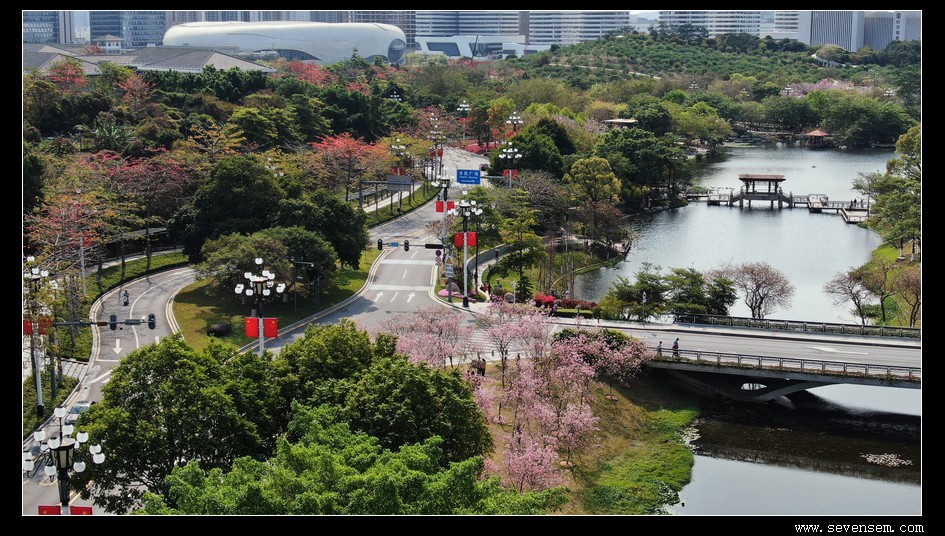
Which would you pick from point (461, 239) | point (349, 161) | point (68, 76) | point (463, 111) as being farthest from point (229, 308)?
point (463, 111)

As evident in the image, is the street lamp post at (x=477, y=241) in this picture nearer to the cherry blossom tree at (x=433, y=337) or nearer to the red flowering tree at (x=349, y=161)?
the cherry blossom tree at (x=433, y=337)

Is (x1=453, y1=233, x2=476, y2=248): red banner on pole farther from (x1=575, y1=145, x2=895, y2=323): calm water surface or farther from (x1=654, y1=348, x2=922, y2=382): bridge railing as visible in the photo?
(x1=654, y1=348, x2=922, y2=382): bridge railing

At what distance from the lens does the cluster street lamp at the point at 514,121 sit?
96250 millimetres

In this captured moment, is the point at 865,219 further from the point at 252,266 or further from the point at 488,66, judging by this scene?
the point at 488,66

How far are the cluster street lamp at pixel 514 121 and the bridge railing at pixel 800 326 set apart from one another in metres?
47.4

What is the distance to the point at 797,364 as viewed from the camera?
4403 centimetres

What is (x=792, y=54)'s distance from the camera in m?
170

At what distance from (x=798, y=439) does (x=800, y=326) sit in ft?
28.4

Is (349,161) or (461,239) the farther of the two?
(349,161)

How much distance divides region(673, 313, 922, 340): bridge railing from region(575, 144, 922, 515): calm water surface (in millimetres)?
2628

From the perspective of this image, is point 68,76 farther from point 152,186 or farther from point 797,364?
point 797,364

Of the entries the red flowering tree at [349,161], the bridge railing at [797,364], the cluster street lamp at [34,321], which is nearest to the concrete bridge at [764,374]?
the bridge railing at [797,364]

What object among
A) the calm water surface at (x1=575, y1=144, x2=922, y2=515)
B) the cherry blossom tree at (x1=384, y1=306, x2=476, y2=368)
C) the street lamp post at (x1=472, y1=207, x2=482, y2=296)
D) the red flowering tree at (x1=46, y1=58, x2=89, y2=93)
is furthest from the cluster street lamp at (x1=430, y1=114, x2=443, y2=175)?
the cherry blossom tree at (x1=384, y1=306, x2=476, y2=368)

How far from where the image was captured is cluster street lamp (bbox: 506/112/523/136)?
9625cm
